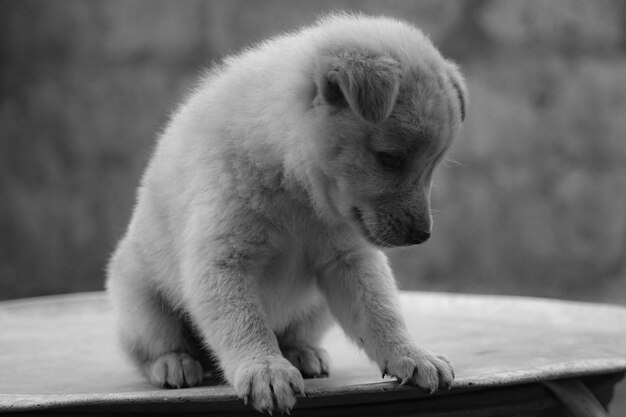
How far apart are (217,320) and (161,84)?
503 centimetres

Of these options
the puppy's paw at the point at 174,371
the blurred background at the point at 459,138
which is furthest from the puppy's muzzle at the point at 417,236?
the blurred background at the point at 459,138

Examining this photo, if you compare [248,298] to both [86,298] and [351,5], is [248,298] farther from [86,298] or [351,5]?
[351,5]

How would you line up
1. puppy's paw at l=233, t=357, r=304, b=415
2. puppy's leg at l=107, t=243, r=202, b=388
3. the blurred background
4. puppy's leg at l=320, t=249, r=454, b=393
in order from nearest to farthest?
1. puppy's paw at l=233, t=357, r=304, b=415
2. puppy's leg at l=320, t=249, r=454, b=393
3. puppy's leg at l=107, t=243, r=202, b=388
4. the blurred background

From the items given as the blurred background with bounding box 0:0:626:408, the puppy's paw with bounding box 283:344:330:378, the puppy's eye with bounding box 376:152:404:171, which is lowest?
the blurred background with bounding box 0:0:626:408

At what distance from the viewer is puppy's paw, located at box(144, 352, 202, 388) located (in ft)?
7.94

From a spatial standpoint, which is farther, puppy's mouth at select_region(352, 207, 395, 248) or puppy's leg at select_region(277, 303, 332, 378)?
puppy's leg at select_region(277, 303, 332, 378)

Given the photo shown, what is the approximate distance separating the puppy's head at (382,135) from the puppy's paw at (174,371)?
637 millimetres

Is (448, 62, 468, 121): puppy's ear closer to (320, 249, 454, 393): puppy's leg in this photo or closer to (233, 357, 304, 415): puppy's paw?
(320, 249, 454, 393): puppy's leg

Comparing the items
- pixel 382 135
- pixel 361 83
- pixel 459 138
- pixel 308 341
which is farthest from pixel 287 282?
pixel 459 138

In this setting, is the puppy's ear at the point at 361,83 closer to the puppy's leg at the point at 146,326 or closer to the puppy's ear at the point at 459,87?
the puppy's ear at the point at 459,87

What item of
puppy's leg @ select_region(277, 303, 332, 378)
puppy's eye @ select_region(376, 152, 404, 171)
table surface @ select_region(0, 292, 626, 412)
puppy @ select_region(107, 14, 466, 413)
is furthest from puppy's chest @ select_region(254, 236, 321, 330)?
puppy's eye @ select_region(376, 152, 404, 171)

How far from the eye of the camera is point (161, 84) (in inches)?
274

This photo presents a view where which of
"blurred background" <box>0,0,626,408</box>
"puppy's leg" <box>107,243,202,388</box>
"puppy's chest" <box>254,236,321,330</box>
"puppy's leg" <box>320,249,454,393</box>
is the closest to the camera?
"puppy's leg" <box>320,249,454,393</box>

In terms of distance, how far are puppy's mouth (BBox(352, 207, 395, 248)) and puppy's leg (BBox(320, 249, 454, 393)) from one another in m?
0.16
